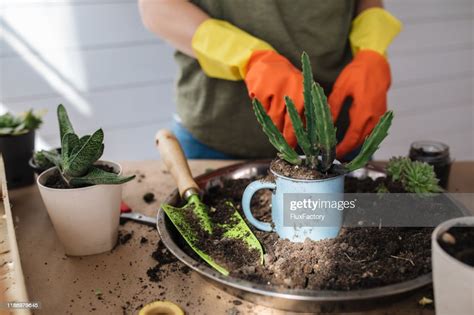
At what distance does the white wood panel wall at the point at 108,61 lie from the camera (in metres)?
1.63

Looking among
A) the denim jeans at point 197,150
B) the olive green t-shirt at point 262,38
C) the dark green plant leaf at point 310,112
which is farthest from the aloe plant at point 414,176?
the denim jeans at point 197,150

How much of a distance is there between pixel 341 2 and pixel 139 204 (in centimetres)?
59

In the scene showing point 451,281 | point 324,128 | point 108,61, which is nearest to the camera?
point 451,281

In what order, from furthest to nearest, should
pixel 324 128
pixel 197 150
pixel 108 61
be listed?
pixel 108 61, pixel 197 150, pixel 324 128

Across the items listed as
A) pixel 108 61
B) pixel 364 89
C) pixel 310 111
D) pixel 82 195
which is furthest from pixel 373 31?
pixel 108 61

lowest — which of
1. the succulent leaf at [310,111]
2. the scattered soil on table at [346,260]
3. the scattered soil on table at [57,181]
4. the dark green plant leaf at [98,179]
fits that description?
the scattered soil on table at [346,260]

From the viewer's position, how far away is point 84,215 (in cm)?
68

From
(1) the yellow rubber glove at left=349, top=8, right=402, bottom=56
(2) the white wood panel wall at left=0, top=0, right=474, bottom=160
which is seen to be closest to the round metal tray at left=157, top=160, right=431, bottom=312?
(1) the yellow rubber glove at left=349, top=8, right=402, bottom=56

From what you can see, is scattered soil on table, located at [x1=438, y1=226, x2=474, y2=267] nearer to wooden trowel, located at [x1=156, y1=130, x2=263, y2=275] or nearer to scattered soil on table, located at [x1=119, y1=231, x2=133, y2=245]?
wooden trowel, located at [x1=156, y1=130, x2=263, y2=275]

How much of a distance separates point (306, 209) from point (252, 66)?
1.14 feet

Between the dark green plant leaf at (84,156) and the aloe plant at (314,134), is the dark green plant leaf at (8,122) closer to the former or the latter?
the dark green plant leaf at (84,156)

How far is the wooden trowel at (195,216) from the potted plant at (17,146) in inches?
10.2

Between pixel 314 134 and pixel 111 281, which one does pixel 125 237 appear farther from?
pixel 314 134

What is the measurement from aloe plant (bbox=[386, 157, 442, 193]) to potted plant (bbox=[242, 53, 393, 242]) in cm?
17
